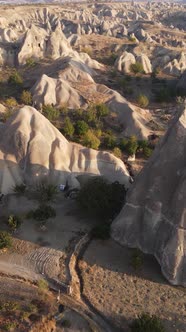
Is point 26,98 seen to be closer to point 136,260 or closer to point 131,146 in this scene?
point 131,146

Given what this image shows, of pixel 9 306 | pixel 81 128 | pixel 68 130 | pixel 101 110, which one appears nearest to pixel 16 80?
pixel 101 110

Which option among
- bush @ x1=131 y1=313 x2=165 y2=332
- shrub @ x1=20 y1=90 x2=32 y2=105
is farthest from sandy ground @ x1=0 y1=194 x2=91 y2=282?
shrub @ x1=20 y1=90 x2=32 y2=105

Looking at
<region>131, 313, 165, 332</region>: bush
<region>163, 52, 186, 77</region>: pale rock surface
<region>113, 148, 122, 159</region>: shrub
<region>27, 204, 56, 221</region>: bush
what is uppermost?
<region>131, 313, 165, 332</region>: bush

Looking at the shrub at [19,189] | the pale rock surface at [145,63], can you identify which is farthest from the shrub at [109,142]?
the pale rock surface at [145,63]

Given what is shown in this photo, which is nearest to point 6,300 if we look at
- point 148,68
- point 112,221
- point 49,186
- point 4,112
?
point 112,221

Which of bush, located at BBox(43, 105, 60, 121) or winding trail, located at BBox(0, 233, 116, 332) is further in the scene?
bush, located at BBox(43, 105, 60, 121)

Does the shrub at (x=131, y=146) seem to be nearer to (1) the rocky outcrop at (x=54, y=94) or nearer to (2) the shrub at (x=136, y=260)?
(1) the rocky outcrop at (x=54, y=94)

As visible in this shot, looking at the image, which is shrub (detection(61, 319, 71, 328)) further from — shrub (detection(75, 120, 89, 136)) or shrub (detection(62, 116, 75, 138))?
shrub (detection(75, 120, 89, 136))
